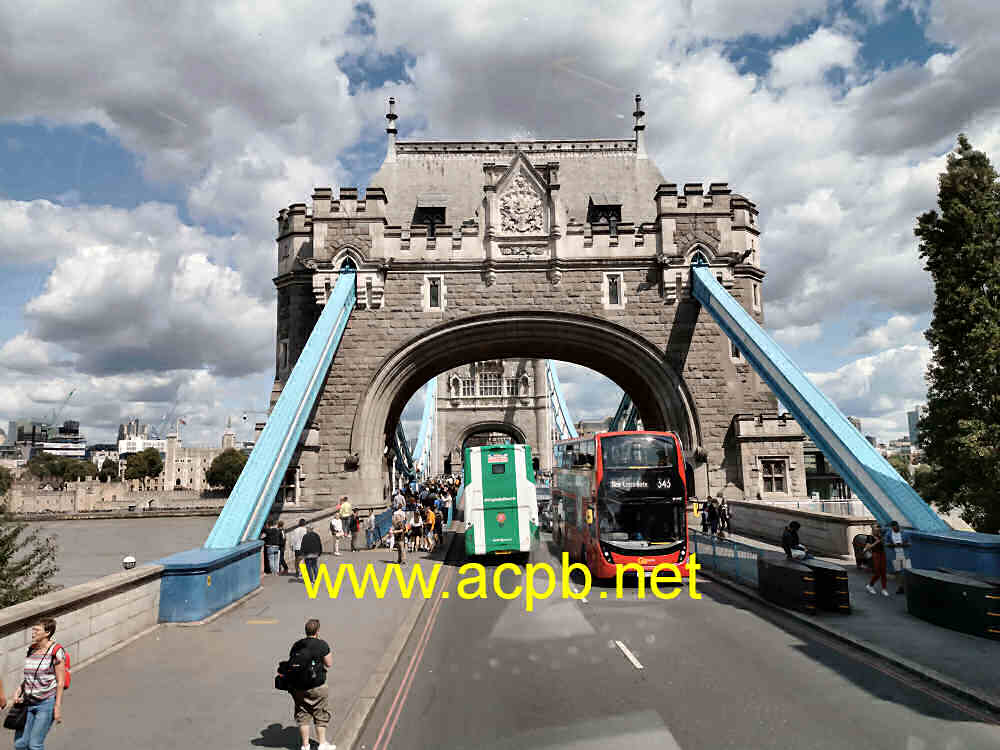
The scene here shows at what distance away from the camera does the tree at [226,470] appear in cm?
8319

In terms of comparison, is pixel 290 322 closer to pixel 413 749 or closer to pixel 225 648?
pixel 225 648

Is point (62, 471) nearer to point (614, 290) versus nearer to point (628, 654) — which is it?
point (614, 290)

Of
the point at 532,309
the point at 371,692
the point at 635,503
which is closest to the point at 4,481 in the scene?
the point at 532,309

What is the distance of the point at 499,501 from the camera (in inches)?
710

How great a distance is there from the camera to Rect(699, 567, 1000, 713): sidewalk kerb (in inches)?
271

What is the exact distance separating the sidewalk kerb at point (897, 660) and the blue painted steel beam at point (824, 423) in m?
A: 3.83

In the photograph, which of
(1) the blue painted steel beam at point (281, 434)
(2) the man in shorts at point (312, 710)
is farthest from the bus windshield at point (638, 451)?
(2) the man in shorts at point (312, 710)

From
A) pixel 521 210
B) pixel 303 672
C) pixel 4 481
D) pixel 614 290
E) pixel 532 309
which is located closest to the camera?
pixel 303 672

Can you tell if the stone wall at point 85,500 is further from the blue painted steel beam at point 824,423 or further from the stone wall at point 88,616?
the stone wall at point 88,616

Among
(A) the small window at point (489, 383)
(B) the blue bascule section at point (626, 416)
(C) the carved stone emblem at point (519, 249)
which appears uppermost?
(A) the small window at point (489, 383)

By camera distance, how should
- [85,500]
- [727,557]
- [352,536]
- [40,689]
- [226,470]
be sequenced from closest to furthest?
[40,689]
[727,557]
[352,536]
[85,500]
[226,470]

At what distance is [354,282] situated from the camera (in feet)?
79.6

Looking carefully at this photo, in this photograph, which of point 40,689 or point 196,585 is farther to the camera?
point 196,585

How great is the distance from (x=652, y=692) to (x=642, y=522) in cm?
771
